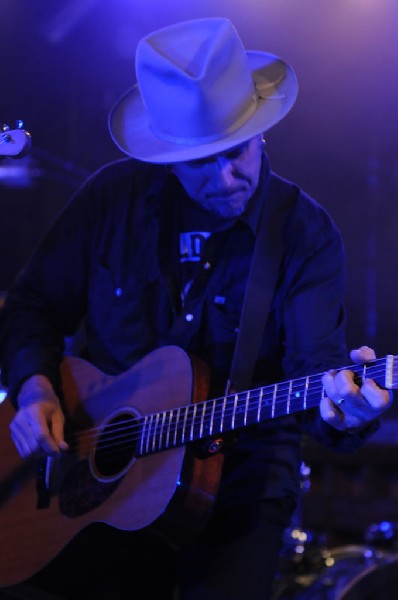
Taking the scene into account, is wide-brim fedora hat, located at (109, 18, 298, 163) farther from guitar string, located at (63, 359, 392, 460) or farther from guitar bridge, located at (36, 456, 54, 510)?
guitar bridge, located at (36, 456, 54, 510)

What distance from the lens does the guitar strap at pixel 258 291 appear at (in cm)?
239

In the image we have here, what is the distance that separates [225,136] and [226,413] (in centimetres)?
88

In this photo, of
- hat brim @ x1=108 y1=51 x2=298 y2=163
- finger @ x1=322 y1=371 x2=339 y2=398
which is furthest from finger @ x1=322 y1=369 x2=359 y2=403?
hat brim @ x1=108 y1=51 x2=298 y2=163

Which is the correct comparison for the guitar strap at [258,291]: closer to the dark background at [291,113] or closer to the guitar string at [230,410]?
the guitar string at [230,410]

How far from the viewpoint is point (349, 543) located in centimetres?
501

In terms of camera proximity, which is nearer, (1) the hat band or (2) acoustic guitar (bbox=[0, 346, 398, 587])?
(2) acoustic guitar (bbox=[0, 346, 398, 587])

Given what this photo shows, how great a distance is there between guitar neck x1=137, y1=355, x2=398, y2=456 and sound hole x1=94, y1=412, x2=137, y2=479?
0.05 meters

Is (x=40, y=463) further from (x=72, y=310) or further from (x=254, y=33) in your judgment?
(x=254, y=33)

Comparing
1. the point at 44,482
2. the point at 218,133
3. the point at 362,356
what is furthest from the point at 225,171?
the point at 44,482

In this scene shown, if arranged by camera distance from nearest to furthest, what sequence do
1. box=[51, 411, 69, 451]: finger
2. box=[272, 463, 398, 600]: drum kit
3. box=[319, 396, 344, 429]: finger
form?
box=[319, 396, 344, 429]: finger, box=[51, 411, 69, 451]: finger, box=[272, 463, 398, 600]: drum kit

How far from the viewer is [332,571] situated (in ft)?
10.5

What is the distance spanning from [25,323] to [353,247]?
2.89 meters

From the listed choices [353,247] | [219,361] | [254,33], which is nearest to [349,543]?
[353,247]

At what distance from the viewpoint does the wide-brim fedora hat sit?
233 centimetres
